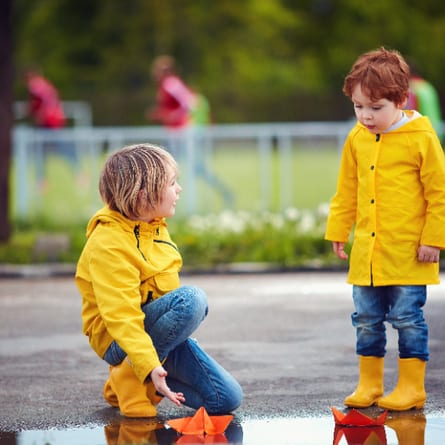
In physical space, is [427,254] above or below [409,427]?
above

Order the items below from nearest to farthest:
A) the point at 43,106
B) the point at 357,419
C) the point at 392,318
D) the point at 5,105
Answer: the point at 357,419 < the point at 392,318 < the point at 5,105 < the point at 43,106

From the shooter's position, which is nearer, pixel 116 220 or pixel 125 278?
pixel 125 278

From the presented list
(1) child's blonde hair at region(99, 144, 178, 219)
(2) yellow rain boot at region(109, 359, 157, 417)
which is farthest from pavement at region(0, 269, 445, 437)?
(1) child's blonde hair at region(99, 144, 178, 219)

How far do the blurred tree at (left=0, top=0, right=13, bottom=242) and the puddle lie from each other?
26.4 ft

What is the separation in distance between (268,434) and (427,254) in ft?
3.62

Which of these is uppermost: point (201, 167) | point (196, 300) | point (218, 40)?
point (218, 40)

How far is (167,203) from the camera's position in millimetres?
5281

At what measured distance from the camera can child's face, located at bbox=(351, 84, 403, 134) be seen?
17.8 ft

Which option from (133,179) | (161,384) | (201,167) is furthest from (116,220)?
(201,167)

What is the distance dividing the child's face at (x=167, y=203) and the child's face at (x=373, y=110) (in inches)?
33.7

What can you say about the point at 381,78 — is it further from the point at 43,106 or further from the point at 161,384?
the point at 43,106

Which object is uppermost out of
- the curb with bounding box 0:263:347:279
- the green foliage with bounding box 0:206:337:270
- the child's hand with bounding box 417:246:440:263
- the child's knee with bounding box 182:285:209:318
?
the child's hand with bounding box 417:246:440:263

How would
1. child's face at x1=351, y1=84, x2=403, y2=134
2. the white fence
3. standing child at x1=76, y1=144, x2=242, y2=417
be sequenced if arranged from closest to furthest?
standing child at x1=76, y1=144, x2=242, y2=417, child's face at x1=351, y1=84, x2=403, y2=134, the white fence

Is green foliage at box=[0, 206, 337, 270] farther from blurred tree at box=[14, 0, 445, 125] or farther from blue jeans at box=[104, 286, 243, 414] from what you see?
blurred tree at box=[14, 0, 445, 125]
